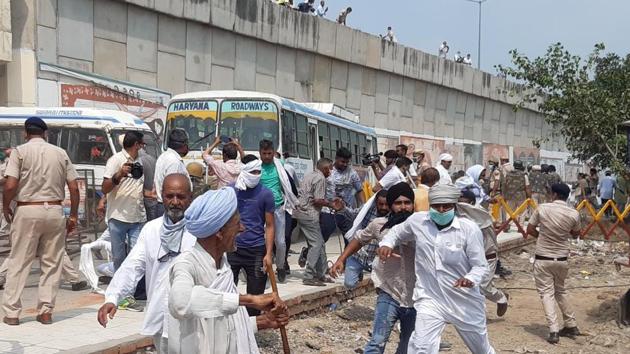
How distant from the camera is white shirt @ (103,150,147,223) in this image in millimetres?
7660

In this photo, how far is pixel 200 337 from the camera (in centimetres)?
312

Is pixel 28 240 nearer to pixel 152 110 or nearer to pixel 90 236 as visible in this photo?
pixel 90 236

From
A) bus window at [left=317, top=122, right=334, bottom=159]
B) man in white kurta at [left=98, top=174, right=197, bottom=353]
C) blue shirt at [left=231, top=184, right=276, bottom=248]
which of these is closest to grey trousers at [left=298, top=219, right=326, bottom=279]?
blue shirt at [left=231, top=184, right=276, bottom=248]

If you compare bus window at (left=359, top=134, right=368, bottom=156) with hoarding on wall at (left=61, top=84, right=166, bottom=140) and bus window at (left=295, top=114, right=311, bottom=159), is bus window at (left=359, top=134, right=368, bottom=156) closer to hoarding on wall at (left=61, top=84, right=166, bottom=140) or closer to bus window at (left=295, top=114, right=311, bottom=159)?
bus window at (left=295, top=114, right=311, bottom=159)

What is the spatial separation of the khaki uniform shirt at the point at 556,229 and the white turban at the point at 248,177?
Result: 10.8 feet

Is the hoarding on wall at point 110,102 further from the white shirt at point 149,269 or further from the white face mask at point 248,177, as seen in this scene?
the white shirt at point 149,269

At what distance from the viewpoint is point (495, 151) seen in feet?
117

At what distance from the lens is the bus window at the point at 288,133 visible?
13.8 m

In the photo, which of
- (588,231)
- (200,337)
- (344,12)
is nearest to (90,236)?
(200,337)

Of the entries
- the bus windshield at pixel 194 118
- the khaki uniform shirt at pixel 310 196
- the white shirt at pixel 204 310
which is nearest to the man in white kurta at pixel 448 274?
the white shirt at pixel 204 310

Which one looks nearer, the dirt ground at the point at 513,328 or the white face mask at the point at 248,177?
the white face mask at the point at 248,177

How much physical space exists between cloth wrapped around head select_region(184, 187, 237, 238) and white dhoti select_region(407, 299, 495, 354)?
2317mm

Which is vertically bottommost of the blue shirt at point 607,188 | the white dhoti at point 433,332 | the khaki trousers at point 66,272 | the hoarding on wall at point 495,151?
the khaki trousers at point 66,272

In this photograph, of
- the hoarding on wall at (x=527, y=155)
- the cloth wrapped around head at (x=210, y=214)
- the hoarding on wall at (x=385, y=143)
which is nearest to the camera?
the cloth wrapped around head at (x=210, y=214)
